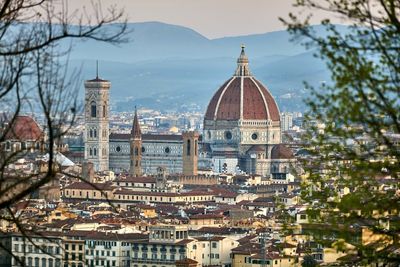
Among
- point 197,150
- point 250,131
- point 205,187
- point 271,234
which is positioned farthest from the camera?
point 250,131

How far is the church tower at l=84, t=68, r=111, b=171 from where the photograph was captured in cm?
13975

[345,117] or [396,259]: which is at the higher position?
[345,117]

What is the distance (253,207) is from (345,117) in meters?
83.5

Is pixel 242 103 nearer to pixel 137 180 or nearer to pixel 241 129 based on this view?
pixel 241 129

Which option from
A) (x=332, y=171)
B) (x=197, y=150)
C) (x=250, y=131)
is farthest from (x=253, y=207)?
(x=332, y=171)

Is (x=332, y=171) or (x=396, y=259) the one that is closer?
(x=396, y=259)

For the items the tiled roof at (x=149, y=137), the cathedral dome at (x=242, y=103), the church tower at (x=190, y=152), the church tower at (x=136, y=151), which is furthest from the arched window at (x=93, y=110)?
the cathedral dome at (x=242, y=103)

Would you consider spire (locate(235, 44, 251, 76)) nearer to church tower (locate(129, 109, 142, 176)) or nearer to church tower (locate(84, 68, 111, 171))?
church tower (locate(84, 68, 111, 171))

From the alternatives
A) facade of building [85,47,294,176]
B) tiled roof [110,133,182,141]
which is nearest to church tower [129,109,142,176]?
facade of building [85,47,294,176]

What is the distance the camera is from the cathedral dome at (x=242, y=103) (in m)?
151

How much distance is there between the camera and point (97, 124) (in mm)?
140750

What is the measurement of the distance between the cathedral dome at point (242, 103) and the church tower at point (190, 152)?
1080 centimetres

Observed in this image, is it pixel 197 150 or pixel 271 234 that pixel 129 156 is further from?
pixel 271 234

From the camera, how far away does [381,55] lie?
14469 mm
